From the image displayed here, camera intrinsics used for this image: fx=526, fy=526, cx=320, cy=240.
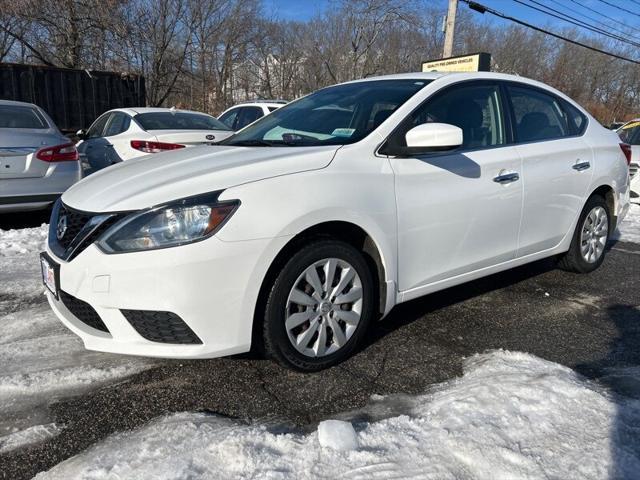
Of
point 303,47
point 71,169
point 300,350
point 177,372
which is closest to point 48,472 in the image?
point 177,372

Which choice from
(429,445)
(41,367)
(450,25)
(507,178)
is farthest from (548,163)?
(450,25)

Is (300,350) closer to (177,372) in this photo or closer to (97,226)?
(177,372)

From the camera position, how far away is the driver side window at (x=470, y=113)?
3.33 metres

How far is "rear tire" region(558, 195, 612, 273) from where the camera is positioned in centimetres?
453

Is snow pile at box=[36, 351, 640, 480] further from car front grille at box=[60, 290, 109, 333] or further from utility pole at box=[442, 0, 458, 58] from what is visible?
utility pole at box=[442, 0, 458, 58]

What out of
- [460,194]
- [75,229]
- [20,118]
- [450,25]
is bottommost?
[75,229]

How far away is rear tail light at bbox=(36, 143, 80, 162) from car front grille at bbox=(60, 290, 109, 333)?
3793mm

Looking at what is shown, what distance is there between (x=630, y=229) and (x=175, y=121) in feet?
21.5

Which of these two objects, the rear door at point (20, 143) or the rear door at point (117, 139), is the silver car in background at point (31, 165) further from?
the rear door at point (117, 139)

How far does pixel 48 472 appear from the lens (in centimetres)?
204

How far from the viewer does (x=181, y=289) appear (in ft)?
7.75

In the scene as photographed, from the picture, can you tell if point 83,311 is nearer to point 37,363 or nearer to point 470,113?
point 37,363

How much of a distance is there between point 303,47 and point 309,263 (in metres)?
25.8

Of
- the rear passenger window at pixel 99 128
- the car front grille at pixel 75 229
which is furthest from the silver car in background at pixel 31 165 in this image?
the car front grille at pixel 75 229
